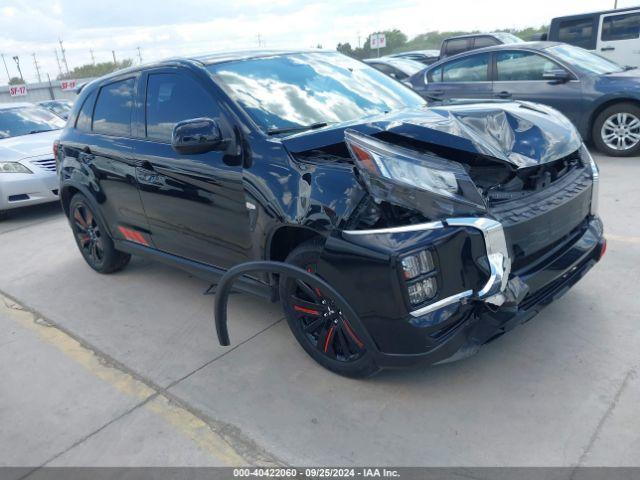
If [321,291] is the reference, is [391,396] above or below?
below

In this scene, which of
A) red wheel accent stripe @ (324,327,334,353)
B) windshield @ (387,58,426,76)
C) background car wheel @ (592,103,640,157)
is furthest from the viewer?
windshield @ (387,58,426,76)

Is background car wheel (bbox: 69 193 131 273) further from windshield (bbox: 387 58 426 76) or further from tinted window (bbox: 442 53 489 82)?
windshield (bbox: 387 58 426 76)

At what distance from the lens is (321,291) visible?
2.77 m

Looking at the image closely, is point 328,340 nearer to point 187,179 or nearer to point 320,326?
point 320,326

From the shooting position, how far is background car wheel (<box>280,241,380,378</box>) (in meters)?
2.88

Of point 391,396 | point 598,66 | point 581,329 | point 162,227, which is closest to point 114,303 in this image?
point 162,227

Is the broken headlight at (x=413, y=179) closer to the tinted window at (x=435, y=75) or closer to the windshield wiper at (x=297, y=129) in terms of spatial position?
the windshield wiper at (x=297, y=129)

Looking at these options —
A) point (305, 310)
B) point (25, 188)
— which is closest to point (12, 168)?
point (25, 188)

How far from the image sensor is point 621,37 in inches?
430

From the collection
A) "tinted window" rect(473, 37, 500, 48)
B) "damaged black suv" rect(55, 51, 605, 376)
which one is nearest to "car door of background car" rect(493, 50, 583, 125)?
"damaged black suv" rect(55, 51, 605, 376)

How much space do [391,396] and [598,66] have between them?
6.77 meters

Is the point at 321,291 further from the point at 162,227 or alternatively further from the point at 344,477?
the point at 162,227

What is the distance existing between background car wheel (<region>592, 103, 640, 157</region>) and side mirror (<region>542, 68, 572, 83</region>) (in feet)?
2.22

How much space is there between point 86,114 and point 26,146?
3837 mm
